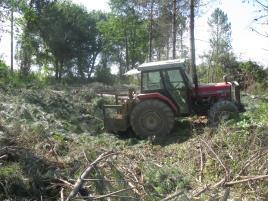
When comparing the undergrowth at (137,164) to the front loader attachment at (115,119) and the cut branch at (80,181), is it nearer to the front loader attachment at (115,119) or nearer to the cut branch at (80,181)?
the cut branch at (80,181)

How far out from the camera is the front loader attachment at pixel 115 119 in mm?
11781

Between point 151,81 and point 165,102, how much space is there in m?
0.68

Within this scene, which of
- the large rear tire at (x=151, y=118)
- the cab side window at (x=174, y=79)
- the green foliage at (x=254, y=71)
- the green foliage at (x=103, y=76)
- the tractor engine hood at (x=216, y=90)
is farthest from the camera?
the green foliage at (x=103, y=76)

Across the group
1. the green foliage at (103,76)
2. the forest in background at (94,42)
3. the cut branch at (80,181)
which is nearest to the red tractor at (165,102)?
the cut branch at (80,181)

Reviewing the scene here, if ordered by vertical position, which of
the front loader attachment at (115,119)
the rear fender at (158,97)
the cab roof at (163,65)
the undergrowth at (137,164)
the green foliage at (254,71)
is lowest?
the undergrowth at (137,164)

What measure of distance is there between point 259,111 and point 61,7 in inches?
1252

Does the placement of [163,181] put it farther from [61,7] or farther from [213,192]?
[61,7]

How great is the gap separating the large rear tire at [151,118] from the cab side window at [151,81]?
47 centimetres

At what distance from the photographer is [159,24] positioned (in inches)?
1099

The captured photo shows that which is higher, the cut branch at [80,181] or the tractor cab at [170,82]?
the tractor cab at [170,82]

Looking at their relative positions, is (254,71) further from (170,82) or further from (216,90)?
(170,82)

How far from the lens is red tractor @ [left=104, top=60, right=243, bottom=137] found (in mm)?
11547

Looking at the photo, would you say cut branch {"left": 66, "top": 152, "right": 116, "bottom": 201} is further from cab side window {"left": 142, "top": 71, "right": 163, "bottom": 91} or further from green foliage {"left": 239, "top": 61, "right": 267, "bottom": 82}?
green foliage {"left": 239, "top": 61, "right": 267, "bottom": 82}

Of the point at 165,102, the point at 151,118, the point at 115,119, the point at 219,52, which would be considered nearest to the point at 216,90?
the point at 165,102
